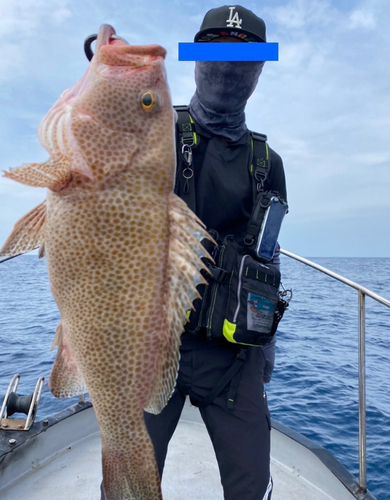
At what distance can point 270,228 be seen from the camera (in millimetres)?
2514

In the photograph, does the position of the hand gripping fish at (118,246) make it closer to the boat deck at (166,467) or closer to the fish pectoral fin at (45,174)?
the fish pectoral fin at (45,174)

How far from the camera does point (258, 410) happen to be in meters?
2.41

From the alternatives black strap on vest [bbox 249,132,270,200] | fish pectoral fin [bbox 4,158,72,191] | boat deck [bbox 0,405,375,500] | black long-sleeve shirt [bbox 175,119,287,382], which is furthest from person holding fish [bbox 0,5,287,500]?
boat deck [bbox 0,405,375,500]

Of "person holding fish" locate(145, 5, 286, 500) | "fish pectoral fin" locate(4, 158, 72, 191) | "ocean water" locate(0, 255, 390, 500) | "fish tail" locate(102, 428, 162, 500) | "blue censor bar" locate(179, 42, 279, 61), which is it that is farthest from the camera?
"ocean water" locate(0, 255, 390, 500)

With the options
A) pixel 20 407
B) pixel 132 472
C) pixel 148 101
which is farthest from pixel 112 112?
pixel 20 407

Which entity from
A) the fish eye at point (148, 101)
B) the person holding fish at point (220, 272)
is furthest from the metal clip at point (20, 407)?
the fish eye at point (148, 101)

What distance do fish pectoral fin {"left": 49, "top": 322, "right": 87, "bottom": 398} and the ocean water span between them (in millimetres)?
5475

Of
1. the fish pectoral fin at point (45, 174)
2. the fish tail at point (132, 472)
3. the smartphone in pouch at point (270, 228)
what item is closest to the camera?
the fish pectoral fin at point (45, 174)

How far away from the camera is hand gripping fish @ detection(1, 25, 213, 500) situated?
1.59m

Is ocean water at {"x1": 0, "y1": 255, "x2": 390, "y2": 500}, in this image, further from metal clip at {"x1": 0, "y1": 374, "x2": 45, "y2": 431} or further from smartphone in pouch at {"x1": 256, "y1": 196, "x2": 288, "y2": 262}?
smartphone in pouch at {"x1": 256, "y1": 196, "x2": 288, "y2": 262}

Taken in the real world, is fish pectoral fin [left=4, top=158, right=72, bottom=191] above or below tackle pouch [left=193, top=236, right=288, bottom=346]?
above

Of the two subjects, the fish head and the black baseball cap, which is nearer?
the fish head

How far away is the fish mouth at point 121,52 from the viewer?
5.32 ft

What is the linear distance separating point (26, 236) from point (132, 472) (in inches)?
42.8
